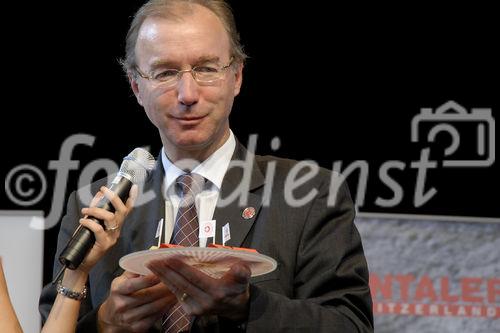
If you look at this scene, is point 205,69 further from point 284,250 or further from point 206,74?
point 284,250

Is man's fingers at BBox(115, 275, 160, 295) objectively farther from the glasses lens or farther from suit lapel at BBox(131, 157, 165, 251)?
the glasses lens

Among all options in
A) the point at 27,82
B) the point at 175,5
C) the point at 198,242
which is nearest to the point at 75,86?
the point at 27,82

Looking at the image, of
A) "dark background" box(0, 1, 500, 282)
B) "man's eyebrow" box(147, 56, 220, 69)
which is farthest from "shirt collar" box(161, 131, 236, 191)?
"dark background" box(0, 1, 500, 282)

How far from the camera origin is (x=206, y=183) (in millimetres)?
2125

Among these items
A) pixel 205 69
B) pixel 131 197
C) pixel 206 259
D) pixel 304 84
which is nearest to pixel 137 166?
pixel 131 197

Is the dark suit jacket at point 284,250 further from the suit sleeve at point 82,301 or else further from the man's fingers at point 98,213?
the man's fingers at point 98,213

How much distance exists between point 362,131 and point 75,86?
48.8 inches

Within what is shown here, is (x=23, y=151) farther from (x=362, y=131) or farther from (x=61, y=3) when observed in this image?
(x=362, y=131)

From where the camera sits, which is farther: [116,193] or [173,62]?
[173,62]

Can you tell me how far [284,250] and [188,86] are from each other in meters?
0.46

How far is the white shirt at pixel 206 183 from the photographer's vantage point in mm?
2072

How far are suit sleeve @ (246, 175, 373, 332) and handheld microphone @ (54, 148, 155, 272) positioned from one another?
1.14ft

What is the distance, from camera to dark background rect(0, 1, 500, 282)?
3.48 metres

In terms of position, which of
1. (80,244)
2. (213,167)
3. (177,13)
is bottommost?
(80,244)
